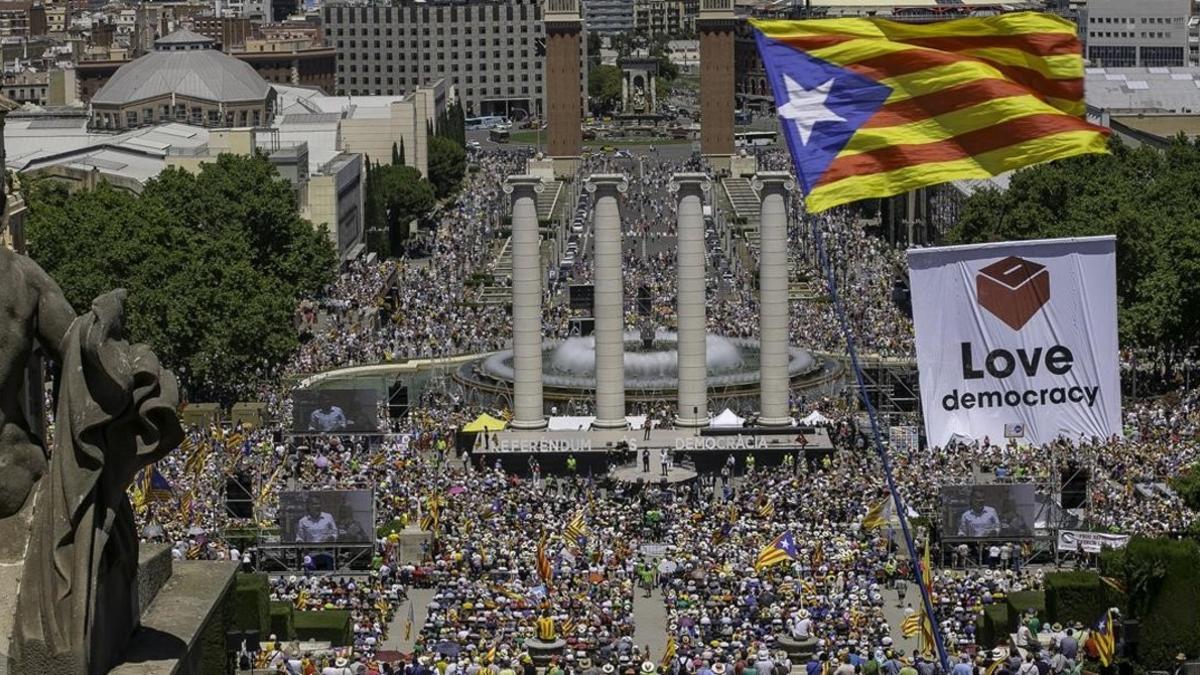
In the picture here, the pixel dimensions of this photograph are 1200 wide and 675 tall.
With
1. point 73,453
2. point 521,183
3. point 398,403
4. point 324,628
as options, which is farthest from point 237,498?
point 73,453

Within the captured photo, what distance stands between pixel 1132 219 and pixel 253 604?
59.5 m

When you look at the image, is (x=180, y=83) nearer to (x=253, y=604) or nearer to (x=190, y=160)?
(x=190, y=160)

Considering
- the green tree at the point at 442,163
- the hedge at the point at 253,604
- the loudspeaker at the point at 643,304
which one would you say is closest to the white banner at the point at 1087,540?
the hedge at the point at 253,604

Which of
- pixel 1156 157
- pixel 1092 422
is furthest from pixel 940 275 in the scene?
pixel 1156 157

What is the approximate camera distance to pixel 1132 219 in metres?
103

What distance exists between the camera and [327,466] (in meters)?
74.8

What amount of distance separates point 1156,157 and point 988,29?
340 feet

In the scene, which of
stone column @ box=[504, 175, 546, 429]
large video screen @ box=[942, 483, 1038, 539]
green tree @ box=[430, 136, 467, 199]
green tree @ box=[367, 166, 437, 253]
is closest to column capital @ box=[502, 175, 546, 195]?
stone column @ box=[504, 175, 546, 429]

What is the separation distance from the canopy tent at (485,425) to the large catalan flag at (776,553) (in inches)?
926

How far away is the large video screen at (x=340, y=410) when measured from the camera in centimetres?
7950

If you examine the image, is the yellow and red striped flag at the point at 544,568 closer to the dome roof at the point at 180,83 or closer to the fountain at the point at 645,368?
the fountain at the point at 645,368

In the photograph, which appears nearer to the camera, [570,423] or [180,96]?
[570,423]

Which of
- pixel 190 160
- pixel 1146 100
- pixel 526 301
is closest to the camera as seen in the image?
pixel 526 301

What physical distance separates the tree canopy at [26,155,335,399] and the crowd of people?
7.71ft
